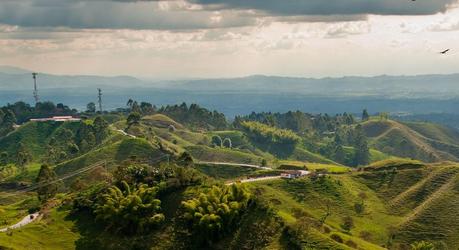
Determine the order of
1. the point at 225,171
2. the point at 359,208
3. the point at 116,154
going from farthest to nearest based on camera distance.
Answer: the point at 116,154 → the point at 225,171 → the point at 359,208

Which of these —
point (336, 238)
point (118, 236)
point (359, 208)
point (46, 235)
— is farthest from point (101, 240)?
point (359, 208)

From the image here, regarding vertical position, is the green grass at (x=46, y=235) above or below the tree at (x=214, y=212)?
below

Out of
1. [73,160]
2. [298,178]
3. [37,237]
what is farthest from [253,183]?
[73,160]

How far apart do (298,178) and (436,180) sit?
3078cm

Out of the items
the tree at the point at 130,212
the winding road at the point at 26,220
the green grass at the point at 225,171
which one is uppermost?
the tree at the point at 130,212

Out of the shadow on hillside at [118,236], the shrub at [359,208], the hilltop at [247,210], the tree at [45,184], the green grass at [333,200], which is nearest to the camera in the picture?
the hilltop at [247,210]

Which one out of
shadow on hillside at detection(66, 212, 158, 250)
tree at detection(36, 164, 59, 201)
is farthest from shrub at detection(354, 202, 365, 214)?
tree at detection(36, 164, 59, 201)

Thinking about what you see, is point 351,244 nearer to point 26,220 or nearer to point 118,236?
point 118,236

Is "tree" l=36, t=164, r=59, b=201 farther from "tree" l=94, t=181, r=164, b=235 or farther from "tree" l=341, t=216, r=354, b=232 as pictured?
"tree" l=341, t=216, r=354, b=232

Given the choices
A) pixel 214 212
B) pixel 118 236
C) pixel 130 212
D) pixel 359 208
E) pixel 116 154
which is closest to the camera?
pixel 214 212

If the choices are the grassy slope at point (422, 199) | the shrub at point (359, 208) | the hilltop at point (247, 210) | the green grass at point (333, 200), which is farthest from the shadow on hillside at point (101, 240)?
the shrub at point (359, 208)

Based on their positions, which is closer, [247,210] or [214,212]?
[214,212]

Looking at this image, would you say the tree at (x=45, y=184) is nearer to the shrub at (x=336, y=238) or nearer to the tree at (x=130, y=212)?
the tree at (x=130, y=212)

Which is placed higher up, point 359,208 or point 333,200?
point 333,200
